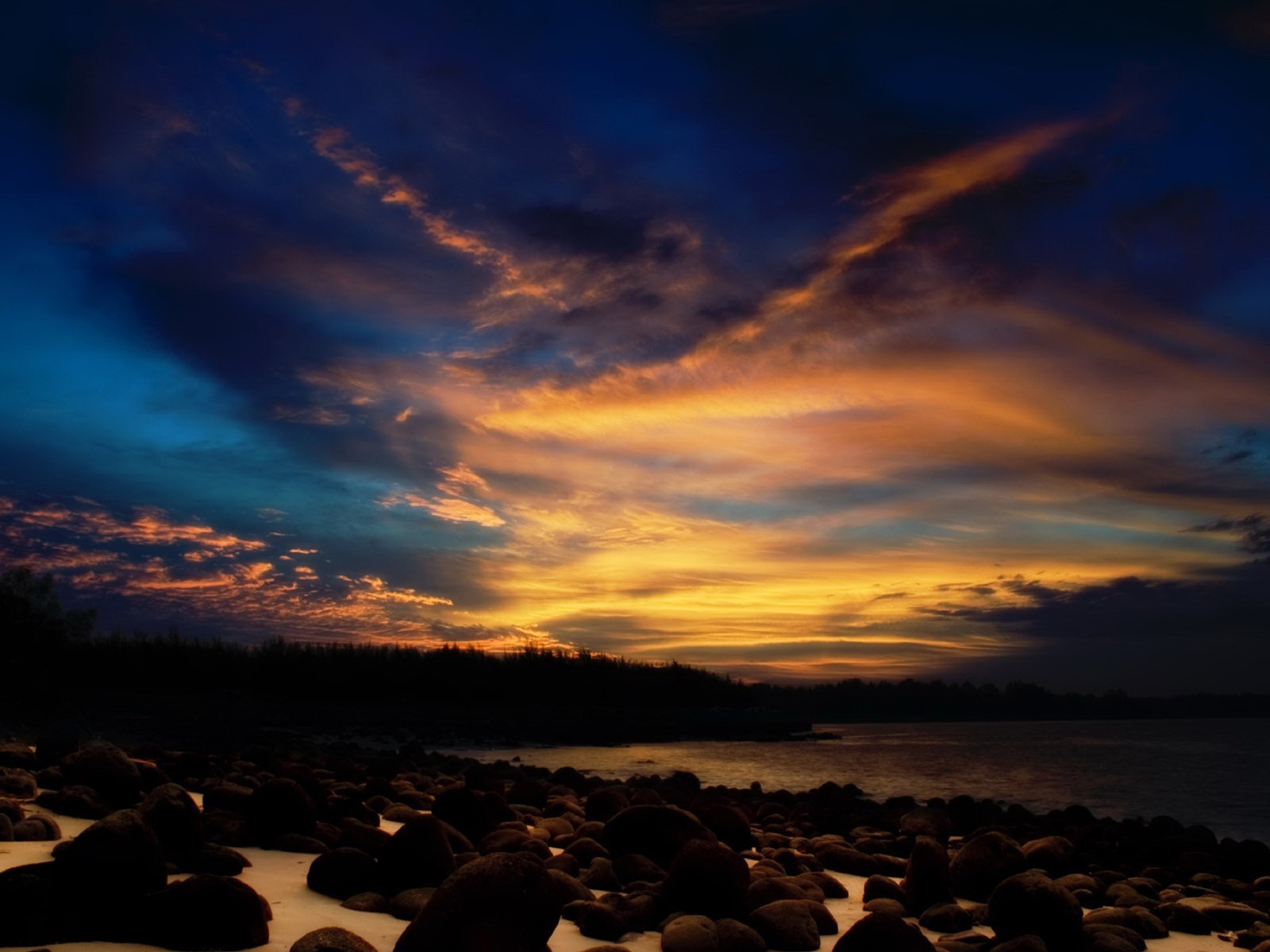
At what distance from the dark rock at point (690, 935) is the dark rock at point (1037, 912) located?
120 inches

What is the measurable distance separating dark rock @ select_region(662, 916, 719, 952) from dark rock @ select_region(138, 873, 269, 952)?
2.85 metres

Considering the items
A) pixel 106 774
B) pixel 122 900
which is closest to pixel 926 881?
pixel 122 900

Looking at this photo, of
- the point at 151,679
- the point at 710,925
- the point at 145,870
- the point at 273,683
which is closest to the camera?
the point at 145,870

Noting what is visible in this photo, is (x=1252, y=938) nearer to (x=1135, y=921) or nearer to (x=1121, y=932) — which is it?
(x=1135, y=921)

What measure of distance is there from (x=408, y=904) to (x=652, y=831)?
11.5 ft

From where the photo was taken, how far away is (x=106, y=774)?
9.66 meters

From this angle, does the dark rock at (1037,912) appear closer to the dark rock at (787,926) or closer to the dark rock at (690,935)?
the dark rock at (787,926)

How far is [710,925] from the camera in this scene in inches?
277

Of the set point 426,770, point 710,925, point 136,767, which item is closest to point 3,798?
point 136,767

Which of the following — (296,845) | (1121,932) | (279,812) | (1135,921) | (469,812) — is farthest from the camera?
(469,812)

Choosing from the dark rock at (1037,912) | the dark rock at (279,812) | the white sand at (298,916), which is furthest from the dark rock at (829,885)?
the dark rock at (279,812)

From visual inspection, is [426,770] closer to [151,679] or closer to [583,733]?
[151,679]

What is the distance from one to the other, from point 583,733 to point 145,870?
80.6 meters

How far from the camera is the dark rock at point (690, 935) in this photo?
6688 millimetres
